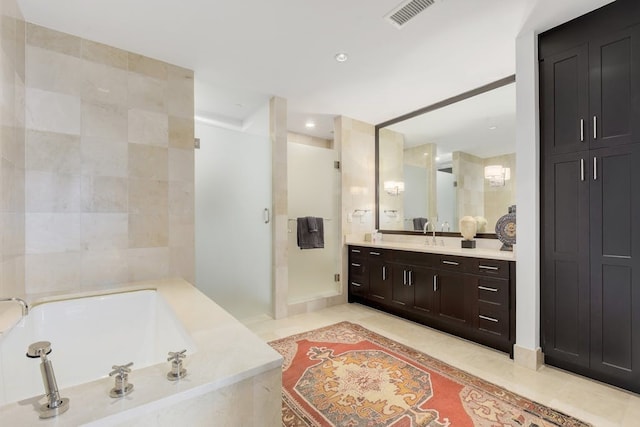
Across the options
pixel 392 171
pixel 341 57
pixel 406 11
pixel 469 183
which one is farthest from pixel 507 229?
pixel 341 57

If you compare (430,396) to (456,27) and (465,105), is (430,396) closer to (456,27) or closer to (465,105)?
(456,27)

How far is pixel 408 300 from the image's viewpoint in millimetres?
3086

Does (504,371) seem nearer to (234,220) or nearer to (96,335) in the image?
(234,220)

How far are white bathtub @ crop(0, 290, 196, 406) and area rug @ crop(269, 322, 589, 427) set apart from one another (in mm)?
887

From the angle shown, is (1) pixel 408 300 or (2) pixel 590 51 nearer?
(2) pixel 590 51

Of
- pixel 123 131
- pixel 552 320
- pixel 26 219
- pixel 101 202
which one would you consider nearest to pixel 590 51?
pixel 552 320

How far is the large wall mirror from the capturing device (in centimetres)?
282

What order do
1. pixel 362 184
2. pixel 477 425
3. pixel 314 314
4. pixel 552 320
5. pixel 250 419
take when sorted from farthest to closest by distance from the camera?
pixel 362 184
pixel 314 314
pixel 552 320
pixel 477 425
pixel 250 419

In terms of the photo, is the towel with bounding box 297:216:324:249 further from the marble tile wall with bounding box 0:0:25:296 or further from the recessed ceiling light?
the marble tile wall with bounding box 0:0:25:296

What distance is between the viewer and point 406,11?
1.90 m

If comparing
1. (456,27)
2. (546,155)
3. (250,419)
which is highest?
(456,27)

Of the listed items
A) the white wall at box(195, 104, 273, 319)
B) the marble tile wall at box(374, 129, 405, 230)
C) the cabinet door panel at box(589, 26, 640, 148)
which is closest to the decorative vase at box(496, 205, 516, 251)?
the cabinet door panel at box(589, 26, 640, 148)

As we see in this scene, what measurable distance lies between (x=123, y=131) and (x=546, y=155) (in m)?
3.28

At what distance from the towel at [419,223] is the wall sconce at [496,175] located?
866mm
